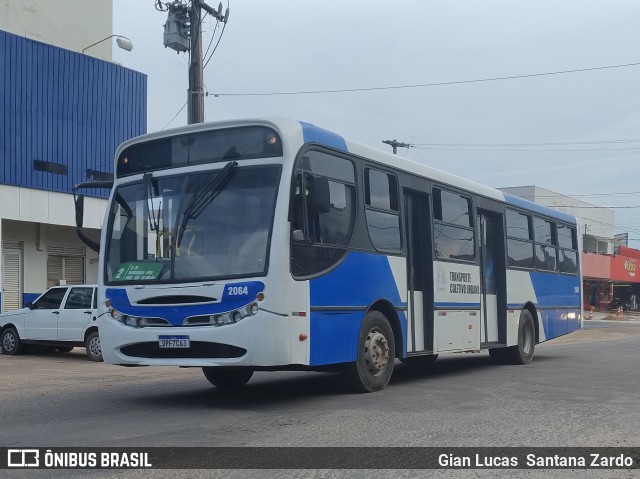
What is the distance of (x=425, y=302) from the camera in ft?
39.0

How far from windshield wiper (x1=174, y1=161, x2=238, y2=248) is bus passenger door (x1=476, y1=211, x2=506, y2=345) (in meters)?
5.98

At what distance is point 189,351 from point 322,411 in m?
1.58

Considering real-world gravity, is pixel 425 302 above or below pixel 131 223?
below

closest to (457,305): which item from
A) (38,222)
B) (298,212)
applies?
(298,212)

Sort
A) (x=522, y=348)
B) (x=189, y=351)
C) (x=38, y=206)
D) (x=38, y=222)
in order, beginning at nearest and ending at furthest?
(x=189, y=351), (x=522, y=348), (x=38, y=206), (x=38, y=222)

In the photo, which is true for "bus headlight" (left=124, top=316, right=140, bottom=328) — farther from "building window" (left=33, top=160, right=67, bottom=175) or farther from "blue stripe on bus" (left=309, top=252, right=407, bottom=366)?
"building window" (left=33, top=160, right=67, bottom=175)

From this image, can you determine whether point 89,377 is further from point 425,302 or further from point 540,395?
point 540,395

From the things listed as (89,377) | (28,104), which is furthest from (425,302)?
(28,104)

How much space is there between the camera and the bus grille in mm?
8742

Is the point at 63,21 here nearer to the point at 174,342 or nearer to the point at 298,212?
the point at 298,212

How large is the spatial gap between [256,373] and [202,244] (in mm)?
5447

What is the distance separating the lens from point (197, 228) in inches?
361

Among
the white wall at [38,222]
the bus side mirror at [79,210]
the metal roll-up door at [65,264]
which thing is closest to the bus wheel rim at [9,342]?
the white wall at [38,222]

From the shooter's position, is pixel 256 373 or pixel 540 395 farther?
pixel 256 373
